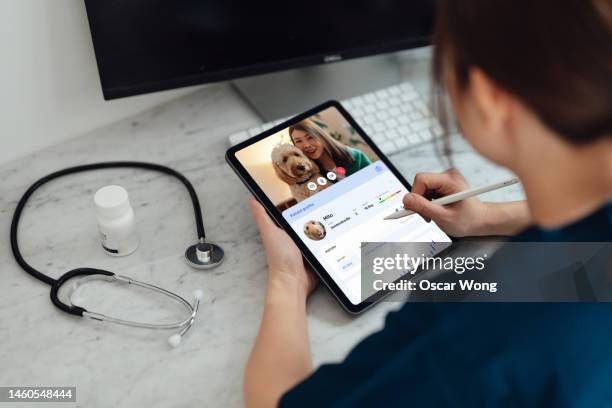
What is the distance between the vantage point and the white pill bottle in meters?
0.80

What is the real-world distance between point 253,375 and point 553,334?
31 cm


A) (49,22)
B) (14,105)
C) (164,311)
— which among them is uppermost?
(49,22)

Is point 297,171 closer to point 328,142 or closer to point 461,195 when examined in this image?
point 328,142

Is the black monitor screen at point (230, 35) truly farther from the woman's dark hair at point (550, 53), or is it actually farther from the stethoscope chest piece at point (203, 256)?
the woman's dark hair at point (550, 53)

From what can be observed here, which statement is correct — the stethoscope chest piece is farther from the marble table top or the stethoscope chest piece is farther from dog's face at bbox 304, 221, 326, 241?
dog's face at bbox 304, 221, 326, 241

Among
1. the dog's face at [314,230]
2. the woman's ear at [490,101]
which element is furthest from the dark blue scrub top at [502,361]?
the dog's face at [314,230]

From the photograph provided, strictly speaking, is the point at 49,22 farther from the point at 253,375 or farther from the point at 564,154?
the point at 564,154

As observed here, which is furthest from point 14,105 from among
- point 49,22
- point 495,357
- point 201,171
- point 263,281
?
point 495,357

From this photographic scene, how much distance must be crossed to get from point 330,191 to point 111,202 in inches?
10.5

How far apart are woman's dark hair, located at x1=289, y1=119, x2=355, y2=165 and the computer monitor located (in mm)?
117

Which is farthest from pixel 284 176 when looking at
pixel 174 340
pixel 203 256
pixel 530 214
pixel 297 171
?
pixel 530 214

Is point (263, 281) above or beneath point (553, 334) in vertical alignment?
beneath

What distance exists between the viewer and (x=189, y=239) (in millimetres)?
883

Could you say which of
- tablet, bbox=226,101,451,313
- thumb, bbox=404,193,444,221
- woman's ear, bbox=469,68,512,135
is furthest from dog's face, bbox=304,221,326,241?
woman's ear, bbox=469,68,512,135
